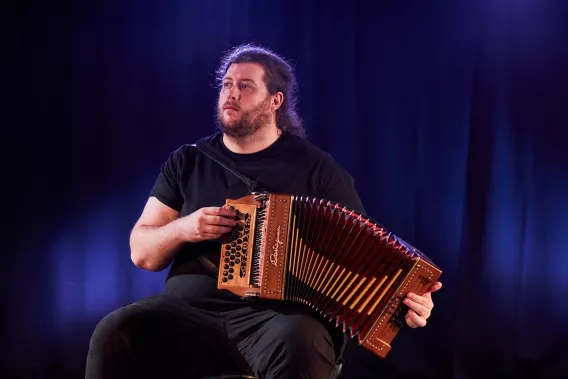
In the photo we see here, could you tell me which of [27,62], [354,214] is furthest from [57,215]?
[354,214]

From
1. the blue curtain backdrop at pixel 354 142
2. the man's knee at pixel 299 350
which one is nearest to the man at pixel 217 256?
the man's knee at pixel 299 350

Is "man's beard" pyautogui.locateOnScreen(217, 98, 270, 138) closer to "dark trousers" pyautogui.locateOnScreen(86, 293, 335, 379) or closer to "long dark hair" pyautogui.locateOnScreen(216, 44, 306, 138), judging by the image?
"long dark hair" pyautogui.locateOnScreen(216, 44, 306, 138)

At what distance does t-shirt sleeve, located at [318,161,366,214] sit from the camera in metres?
2.38

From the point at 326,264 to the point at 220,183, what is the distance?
59 centimetres

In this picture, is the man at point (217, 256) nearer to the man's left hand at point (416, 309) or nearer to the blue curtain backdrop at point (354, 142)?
the man's left hand at point (416, 309)

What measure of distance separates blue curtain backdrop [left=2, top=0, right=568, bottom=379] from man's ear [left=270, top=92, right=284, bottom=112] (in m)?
0.49

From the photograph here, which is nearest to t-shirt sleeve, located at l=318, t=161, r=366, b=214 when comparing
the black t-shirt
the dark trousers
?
the black t-shirt

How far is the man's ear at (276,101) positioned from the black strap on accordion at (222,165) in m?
0.35

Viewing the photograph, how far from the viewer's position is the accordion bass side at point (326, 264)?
2.01 m

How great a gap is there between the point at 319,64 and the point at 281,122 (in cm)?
66

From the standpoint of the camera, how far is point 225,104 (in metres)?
2.55

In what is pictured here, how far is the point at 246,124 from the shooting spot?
8.25ft

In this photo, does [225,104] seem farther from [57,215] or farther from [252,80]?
[57,215]

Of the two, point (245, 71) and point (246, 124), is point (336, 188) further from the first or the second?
point (245, 71)
